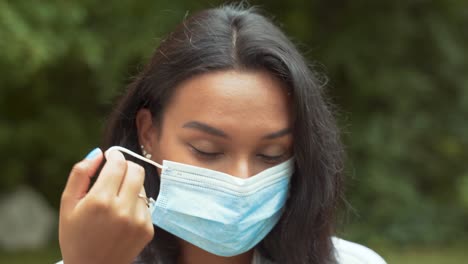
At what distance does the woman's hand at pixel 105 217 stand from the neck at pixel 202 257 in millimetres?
763

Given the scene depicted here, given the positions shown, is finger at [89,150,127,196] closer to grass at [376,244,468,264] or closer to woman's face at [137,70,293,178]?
woman's face at [137,70,293,178]

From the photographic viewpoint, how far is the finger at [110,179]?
1.54 m

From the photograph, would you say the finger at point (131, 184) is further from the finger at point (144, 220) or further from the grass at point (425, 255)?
the grass at point (425, 255)

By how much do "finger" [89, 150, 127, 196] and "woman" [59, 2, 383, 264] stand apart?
37 cm

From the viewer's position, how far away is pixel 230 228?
215cm

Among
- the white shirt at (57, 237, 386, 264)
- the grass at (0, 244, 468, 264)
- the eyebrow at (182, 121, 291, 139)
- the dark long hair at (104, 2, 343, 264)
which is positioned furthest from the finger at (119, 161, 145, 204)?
the grass at (0, 244, 468, 264)

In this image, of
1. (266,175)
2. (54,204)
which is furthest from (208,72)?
(54,204)

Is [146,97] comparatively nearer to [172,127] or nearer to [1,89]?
[172,127]

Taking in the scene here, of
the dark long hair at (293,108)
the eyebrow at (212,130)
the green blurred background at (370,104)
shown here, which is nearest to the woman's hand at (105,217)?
the eyebrow at (212,130)

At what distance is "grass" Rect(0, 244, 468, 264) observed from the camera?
19.9 ft

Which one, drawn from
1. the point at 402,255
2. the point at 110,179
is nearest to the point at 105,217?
the point at 110,179

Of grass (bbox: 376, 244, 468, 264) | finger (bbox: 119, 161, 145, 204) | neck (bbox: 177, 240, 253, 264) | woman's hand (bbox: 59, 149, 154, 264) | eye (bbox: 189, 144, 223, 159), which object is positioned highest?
grass (bbox: 376, 244, 468, 264)

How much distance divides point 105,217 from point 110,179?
9 centimetres

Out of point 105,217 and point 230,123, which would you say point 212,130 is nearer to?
point 230,123
